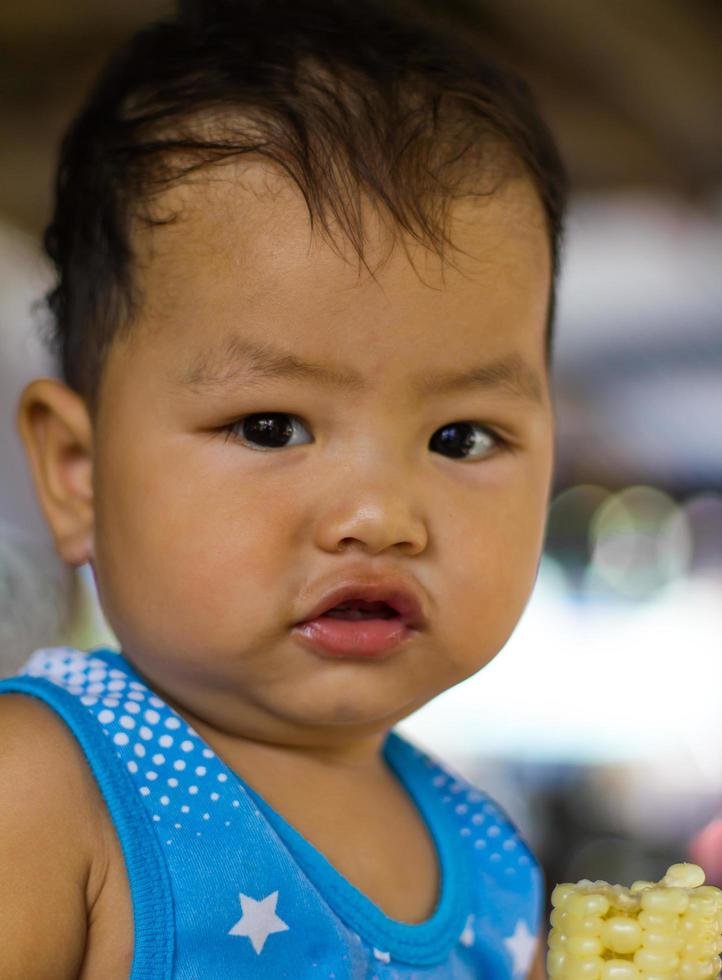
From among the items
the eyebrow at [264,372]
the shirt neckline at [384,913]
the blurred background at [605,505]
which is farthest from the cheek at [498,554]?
the blurred background at [605,505]

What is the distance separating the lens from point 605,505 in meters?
3.41

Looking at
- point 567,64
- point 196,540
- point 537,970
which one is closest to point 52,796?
point 196,540

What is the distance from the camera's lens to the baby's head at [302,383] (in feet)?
2.82

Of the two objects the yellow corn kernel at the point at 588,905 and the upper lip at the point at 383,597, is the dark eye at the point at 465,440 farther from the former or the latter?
Answer: the yellow corn kernel at the point at 588,905

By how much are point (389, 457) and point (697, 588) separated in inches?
104

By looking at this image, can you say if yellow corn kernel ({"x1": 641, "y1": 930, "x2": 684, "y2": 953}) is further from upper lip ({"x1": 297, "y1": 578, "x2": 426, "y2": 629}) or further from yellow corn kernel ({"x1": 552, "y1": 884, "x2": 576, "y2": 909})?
upper lip ({"x1": 297, "y1": 578, "x2": 426, "y2": 629})

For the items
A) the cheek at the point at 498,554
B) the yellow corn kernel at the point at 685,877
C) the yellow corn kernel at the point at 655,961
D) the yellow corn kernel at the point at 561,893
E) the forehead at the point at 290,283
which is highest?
the forehead at the point at 290,283

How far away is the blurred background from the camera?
8.45ft

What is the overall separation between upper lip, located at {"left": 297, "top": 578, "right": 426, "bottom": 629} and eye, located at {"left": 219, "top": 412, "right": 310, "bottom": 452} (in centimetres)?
12

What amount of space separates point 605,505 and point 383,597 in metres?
2.63

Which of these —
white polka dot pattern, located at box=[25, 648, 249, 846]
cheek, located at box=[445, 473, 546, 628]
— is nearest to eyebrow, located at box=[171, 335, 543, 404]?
cheek, located at box=[445, 473, 546, 628]

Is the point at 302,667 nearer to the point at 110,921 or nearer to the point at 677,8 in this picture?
the point at 110,921

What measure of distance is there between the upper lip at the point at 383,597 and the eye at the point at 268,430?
118 millimetres

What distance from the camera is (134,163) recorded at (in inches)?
37.8
